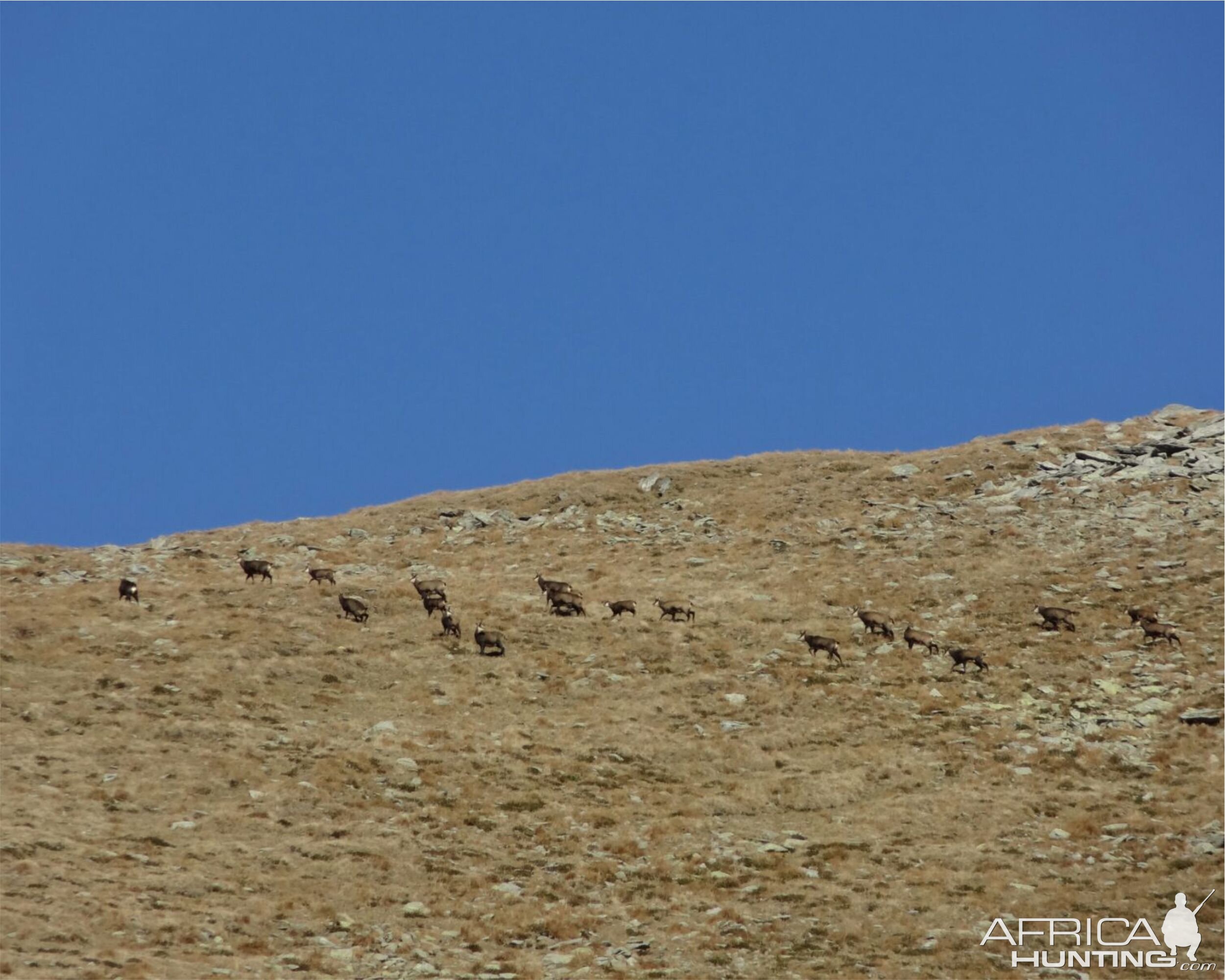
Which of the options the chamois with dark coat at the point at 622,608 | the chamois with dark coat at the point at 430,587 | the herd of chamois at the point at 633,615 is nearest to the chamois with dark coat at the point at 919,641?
the herd of chamois at the point at 633,615

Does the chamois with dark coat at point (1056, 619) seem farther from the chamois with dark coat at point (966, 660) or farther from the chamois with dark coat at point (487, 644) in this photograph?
the chamois with dark coat at point (487, 644)

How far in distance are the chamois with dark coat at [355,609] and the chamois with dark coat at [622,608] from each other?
6.99 metres

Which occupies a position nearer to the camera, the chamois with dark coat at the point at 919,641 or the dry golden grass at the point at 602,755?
the dry golden grass at the point at 602,755

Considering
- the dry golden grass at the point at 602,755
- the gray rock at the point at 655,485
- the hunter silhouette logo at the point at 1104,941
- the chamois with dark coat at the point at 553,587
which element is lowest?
the hunter silhouette logo at the point at 1104,941

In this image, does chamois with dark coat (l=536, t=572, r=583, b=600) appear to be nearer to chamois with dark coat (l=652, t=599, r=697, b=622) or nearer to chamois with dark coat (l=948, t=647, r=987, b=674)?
chamois with dark coat (l=652, t=599, r=697, b=622)

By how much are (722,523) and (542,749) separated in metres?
19.9

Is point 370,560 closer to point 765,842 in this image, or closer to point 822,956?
point 765,842

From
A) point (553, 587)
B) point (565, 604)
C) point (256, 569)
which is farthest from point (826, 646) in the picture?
point (256, 569)

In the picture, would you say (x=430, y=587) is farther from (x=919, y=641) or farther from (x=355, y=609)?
(x=919, y=641)

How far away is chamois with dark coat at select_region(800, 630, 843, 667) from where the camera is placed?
37031 mm

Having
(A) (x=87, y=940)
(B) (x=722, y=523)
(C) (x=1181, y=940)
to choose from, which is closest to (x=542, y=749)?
(A) (x=87, y=940)

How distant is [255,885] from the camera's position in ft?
78.5

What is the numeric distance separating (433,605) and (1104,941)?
69.9ft

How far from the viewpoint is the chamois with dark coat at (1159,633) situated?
35.8 meters
